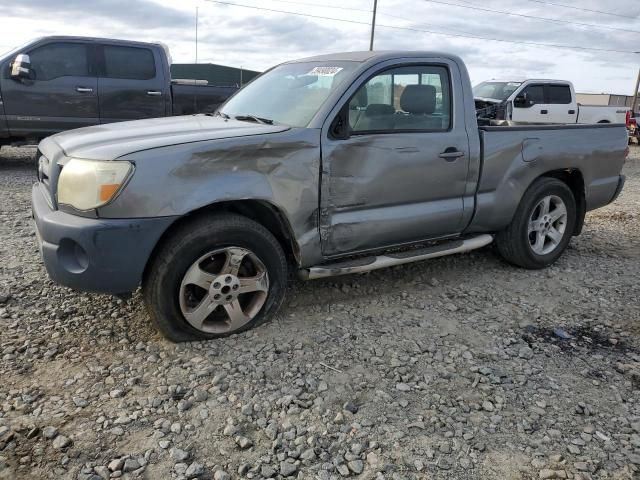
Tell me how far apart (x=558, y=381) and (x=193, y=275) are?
2149 mm

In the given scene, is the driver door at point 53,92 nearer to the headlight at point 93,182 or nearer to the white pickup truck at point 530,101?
the headlight at point 93,182

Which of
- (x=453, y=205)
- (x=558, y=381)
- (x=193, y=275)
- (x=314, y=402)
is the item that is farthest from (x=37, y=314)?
(x=558, y=381)

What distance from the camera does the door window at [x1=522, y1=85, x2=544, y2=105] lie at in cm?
1315

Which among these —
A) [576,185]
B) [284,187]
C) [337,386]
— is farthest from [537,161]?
[337,386]

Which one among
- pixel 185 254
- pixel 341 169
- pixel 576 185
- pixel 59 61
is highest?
pixel 59 61

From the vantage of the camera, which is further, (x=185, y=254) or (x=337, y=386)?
(x=185, y=254)

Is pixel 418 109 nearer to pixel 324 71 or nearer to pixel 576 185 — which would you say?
pixel 324 71

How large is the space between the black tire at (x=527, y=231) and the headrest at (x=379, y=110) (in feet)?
5.15

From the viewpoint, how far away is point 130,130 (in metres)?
3.39

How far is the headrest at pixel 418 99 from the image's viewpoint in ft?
12.3

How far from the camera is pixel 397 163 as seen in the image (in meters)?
3.62

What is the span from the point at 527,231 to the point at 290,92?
7.69ft

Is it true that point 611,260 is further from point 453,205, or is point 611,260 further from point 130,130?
point 130,130

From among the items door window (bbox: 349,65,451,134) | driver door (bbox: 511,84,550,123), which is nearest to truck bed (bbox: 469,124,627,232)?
door window (bbox: 349,65,451,134)
